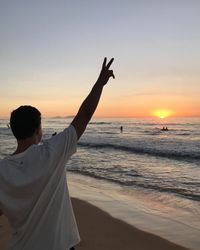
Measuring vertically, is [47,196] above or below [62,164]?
below

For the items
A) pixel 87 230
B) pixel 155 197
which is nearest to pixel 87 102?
pixel 87 230

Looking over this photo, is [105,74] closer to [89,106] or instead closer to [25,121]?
[89,106]

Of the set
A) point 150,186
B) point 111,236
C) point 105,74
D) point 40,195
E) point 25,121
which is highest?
point 105,74

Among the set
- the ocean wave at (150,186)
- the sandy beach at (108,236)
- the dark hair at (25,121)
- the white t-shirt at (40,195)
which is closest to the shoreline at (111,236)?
the sandy beach at (108,236)

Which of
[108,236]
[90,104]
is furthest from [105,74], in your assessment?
[108,236]

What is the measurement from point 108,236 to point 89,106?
16.6 ft

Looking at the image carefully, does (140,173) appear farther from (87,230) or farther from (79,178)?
(87,230)

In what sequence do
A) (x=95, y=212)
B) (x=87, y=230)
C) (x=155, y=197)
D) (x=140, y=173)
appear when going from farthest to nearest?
(x=140, y=173)
(x=155, y=197)
(x=95, y=212)
(x=87, y=230)

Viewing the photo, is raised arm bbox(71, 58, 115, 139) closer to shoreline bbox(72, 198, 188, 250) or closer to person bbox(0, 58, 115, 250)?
person bbox(0, 58, 115, 250)

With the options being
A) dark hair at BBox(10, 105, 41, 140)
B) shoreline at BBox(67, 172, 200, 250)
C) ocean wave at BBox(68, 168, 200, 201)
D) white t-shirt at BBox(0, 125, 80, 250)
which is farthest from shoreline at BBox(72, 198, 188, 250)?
dark hair at BBox(10, 105, 41, 140)

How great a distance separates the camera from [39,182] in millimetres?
1986

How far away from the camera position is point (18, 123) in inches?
81.4

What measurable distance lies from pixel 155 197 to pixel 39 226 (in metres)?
9.22

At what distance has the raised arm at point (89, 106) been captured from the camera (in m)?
2.04
